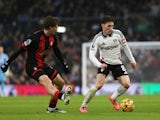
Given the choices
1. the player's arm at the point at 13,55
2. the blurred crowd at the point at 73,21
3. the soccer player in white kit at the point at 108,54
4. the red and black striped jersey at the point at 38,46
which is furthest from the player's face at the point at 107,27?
the blurred crowd at the point at 73,21

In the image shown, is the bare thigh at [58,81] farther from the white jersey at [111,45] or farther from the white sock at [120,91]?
the white sock at [120,91]

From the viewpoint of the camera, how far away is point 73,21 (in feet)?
102

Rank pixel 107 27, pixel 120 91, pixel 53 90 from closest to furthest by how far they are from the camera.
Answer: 1. pixel 53 90
2. pixel 107 27
3. pixel 120 91

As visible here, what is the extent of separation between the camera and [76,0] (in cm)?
3391

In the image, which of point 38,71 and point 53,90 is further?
point 38,71

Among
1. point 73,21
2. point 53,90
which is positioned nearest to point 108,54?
→ point 53,90

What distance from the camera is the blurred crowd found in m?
30.5

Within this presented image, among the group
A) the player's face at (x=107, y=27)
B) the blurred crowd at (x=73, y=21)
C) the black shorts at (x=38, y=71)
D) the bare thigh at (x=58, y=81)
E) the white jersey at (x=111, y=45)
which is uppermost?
the blurred crowd at (x=73, y=21)

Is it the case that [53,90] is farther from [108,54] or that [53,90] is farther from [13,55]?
[108,54]

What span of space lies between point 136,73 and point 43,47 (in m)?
16.4

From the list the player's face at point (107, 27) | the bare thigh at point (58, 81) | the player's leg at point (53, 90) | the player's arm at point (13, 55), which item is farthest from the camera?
the player's face at point (107, 27)

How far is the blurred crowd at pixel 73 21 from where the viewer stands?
3052cm

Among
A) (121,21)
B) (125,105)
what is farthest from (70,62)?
(125,105)

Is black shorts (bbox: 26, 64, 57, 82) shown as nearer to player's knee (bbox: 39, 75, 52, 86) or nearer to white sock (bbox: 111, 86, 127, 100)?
player's knee (bbox: 39, 75, 52, 86)
